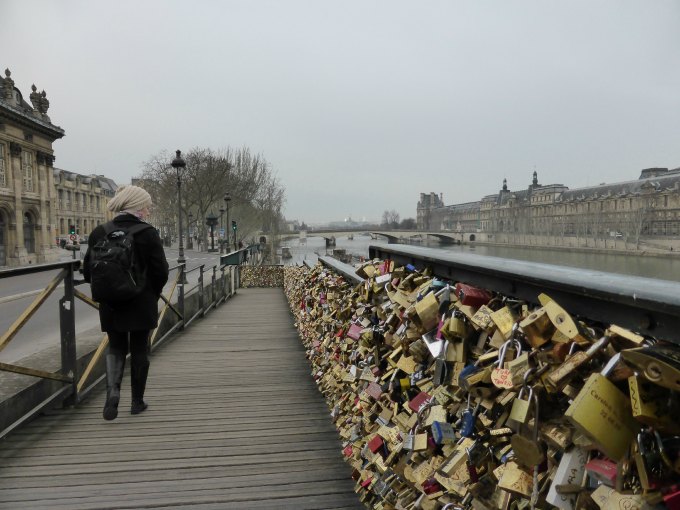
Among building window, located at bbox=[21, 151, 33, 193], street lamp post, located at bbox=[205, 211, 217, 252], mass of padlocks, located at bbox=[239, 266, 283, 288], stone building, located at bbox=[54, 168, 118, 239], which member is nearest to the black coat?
mass of padlocks, located at bbox=[239, 266, 283, 288]

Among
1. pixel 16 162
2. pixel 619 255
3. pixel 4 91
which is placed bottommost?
pixel 619 255

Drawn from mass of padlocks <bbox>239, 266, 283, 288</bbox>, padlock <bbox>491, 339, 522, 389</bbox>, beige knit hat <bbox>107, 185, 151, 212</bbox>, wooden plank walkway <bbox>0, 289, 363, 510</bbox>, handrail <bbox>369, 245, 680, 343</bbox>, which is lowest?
mass of padlocks <bbox>239, 266, 283, 288</bbox>

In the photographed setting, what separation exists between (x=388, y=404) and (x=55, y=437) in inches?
95.3

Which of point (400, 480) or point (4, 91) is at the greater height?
point (4, 91)

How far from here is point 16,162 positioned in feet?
126

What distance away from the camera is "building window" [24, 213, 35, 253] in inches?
1601

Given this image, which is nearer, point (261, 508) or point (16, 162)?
point (261, 508)

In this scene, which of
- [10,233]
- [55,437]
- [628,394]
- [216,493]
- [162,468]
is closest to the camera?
[628,394]

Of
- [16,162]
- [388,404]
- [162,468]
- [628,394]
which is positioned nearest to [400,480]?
[388,404]

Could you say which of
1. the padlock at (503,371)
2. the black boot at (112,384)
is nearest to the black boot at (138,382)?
the black boot at (112,384)

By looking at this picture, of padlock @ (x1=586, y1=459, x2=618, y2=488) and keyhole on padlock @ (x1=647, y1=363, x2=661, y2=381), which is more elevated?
keyhole on padlock @ (x1=647, y1=363, x2=661, y2=381)

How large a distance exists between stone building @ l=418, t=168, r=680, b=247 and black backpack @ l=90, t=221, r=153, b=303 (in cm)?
4396

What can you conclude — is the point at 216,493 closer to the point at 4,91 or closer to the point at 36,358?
the point at 36,358

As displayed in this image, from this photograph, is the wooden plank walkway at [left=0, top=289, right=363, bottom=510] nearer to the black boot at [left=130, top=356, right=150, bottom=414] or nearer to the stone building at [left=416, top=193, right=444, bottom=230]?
the black boot at [left=130, top=356, right=150, bottom=414]
